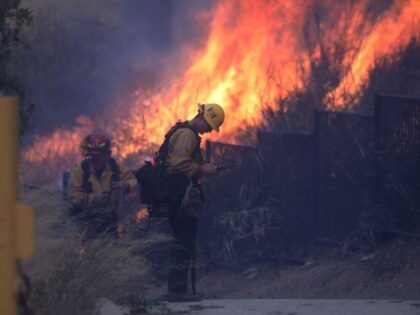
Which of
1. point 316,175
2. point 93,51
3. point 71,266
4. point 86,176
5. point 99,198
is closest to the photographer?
point 71,266

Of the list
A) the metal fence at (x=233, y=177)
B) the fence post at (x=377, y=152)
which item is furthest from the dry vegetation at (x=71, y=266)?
the metal fence at (x=233, y=177)

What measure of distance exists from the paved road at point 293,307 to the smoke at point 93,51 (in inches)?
546

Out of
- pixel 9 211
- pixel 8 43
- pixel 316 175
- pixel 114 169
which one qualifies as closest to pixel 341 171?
pixel 316 175

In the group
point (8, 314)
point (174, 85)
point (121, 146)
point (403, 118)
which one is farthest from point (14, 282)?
point (174, 85)

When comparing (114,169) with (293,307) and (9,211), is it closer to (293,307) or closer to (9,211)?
(293,307)

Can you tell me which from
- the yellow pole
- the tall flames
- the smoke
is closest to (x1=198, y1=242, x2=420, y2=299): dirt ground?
the tall flames

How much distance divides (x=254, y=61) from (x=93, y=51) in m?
6.46

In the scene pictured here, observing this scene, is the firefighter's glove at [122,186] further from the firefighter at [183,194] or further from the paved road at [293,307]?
the paved road at [293,307]

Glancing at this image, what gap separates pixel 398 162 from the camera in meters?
10.3

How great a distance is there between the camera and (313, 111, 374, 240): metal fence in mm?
10797

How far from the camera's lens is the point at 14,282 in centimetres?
376

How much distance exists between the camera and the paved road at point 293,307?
726 cm

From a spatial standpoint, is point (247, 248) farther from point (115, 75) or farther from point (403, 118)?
point (115, 75)

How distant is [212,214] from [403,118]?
3059 mm
